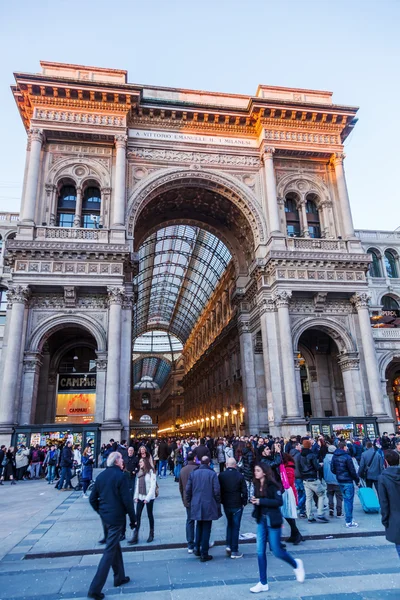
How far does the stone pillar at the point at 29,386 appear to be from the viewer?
22.4 m

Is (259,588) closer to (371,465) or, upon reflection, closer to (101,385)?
(371,465)

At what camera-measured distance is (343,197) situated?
2964 centimetres

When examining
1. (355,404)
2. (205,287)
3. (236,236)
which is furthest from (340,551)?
(205,287)

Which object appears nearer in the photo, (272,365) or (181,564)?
(181,564)

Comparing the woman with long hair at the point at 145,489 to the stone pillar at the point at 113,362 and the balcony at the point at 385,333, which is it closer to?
the stone pillar at the point at 113,362

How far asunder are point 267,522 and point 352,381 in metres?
22.0

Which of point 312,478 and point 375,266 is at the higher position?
point 375,266

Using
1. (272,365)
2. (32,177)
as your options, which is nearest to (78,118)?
(32,177)

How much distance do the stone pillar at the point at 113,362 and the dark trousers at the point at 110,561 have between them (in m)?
16.1

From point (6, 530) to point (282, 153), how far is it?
91.9ft

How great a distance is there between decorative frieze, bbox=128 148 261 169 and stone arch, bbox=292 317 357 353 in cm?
1186

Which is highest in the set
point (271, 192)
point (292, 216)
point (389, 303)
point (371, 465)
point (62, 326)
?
point (271, 192)

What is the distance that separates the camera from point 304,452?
10391mm

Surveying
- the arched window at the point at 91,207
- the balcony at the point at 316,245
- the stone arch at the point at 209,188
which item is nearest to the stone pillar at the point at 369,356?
the balcony at the point at 316,245
